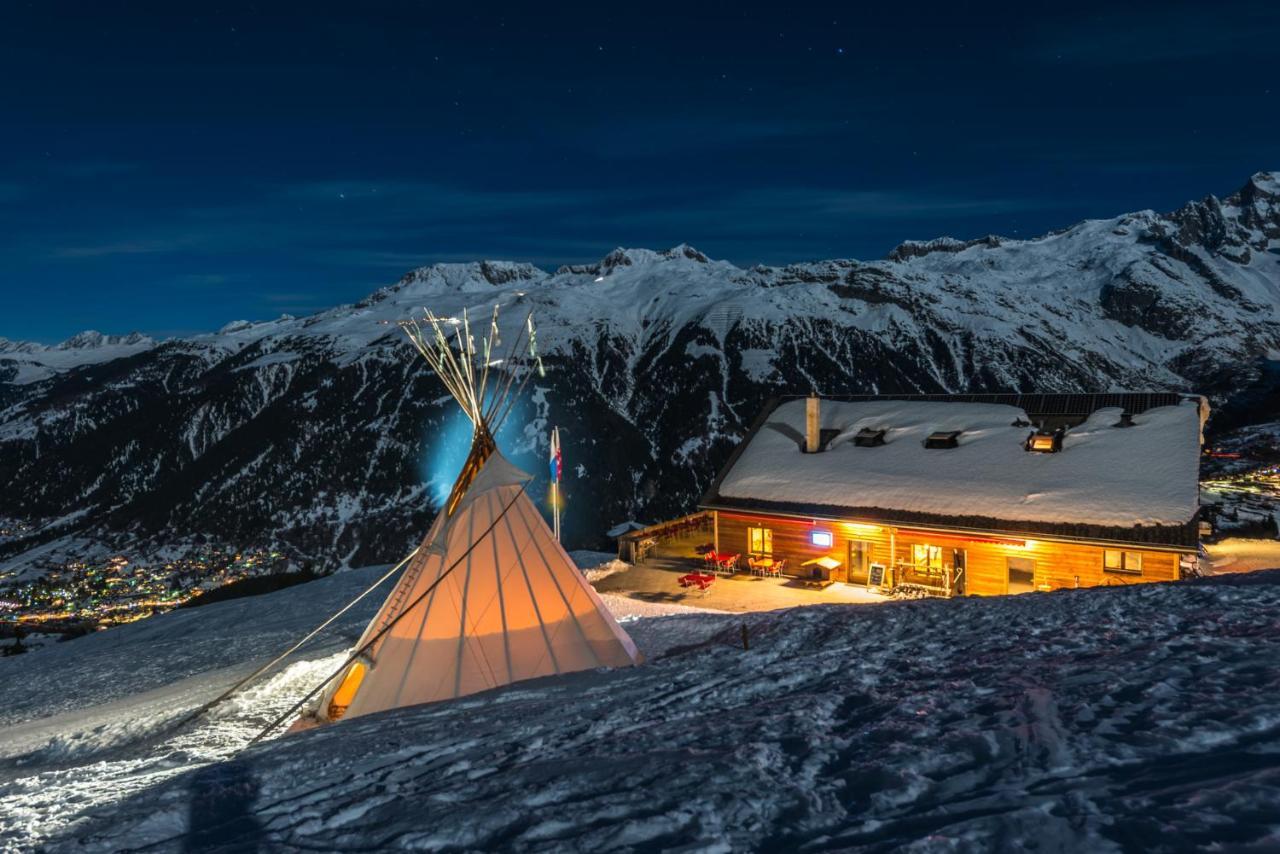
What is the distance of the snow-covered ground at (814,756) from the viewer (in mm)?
4176

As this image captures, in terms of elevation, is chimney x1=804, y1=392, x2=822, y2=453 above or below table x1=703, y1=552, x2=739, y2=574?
above

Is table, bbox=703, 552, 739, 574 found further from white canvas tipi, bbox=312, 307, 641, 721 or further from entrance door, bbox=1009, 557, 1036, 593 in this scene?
white canvas tipi, bbox=312, 307, 641, 721

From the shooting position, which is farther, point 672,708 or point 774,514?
point 774,514

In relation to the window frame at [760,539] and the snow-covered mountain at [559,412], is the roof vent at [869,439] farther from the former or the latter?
the snow-covered mountain at [559,412]

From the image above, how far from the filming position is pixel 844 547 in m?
23.3

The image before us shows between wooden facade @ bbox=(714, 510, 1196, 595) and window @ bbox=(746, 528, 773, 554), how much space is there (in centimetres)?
4

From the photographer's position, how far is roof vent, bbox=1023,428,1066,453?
75.6 ft

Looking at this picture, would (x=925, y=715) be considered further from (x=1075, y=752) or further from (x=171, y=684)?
(x=171, y=684)

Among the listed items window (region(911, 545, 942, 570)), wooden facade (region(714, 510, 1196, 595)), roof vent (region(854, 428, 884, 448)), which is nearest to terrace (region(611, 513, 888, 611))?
wooden facade (region(714, 510, 1196, 595))

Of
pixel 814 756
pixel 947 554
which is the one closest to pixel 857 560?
pixel 947 554

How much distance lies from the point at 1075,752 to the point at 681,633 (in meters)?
11.4

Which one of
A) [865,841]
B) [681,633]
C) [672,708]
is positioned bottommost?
[681,633]

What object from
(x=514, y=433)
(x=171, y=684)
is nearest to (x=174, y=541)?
(x=514, y=433)

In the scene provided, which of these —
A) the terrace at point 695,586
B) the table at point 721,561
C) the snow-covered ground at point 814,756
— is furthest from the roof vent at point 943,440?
the snow-covered ground at point 814,756
